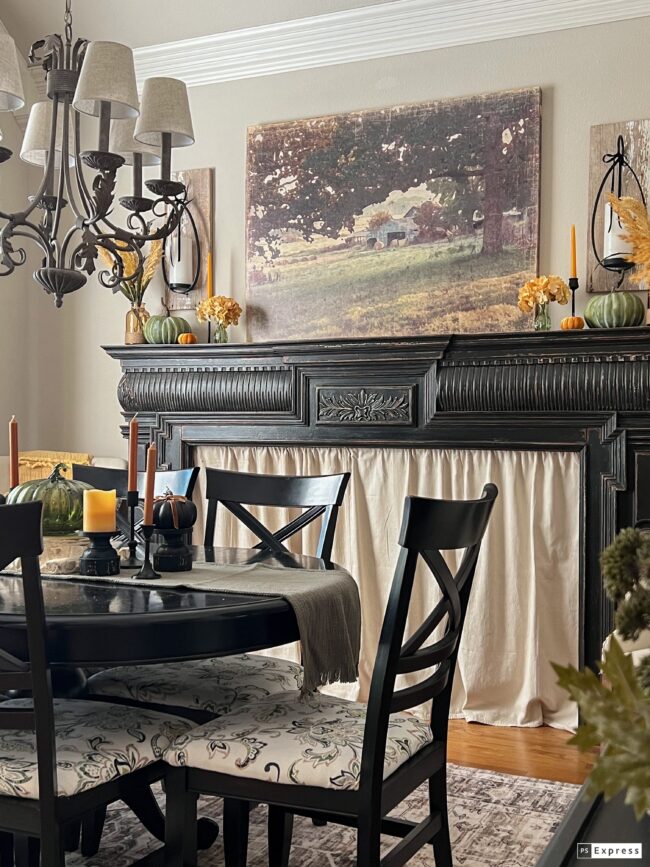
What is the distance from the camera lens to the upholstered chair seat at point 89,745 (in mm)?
1730

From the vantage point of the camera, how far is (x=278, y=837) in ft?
7.09

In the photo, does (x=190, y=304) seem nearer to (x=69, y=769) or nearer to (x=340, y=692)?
(x=340, y=692)

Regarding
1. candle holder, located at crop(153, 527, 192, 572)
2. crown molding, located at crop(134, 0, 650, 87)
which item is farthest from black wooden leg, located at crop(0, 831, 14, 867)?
crown molding, located at crop(134, 0, 650, 87)

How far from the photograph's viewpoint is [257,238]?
171 inches

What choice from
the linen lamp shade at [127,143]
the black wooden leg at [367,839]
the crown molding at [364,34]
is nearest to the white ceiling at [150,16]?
the crown molding at [364,34]

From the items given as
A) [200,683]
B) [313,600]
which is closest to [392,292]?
[200,683]

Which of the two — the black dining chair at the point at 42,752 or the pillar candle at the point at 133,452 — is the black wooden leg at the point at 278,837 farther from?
the pillar candle at the point at 133,452

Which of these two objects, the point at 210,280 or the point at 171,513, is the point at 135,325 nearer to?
the point at 210,280

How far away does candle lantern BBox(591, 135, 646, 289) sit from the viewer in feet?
11.9

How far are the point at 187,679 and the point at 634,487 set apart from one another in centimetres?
185

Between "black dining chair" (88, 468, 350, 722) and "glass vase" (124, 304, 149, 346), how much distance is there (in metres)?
1.64

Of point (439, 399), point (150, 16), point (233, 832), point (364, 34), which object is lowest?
point (233, 832)

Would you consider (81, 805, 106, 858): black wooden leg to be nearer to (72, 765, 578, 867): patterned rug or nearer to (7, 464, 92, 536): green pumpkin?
(72, 765, 578, 867): patterned rug

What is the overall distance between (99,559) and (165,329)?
7.48 ft
